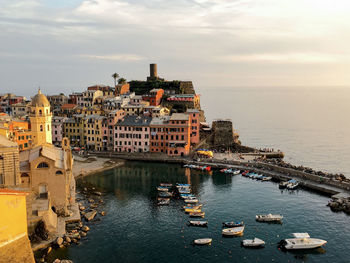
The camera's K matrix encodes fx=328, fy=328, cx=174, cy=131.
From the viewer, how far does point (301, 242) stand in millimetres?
45938

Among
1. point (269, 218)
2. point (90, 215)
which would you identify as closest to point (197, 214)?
point (269, 218)

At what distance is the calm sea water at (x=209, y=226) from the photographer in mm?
43781

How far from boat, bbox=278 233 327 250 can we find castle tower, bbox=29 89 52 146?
48.5 meters

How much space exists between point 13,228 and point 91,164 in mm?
55250

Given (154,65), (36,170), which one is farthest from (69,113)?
(36,170)

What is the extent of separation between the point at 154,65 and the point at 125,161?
259 ft

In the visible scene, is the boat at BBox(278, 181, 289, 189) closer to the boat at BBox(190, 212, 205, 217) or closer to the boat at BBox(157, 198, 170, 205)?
the boat at BBox(190, 212, 205, 217)

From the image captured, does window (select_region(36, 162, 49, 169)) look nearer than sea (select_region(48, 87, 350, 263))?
No

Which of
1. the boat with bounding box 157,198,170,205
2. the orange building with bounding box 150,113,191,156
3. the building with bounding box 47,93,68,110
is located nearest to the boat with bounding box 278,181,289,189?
the boat with bounding box 157,198,170,205

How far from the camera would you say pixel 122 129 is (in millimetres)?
→ 100438

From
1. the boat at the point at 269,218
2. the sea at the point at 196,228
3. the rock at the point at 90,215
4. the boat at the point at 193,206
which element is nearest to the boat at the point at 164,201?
the sea at the point at 196,228

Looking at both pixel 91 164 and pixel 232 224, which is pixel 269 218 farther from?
pixel 91 164

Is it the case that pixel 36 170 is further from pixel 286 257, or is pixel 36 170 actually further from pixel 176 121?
pixel 176 121

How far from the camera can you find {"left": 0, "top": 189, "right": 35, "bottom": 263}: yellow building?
32125mm
